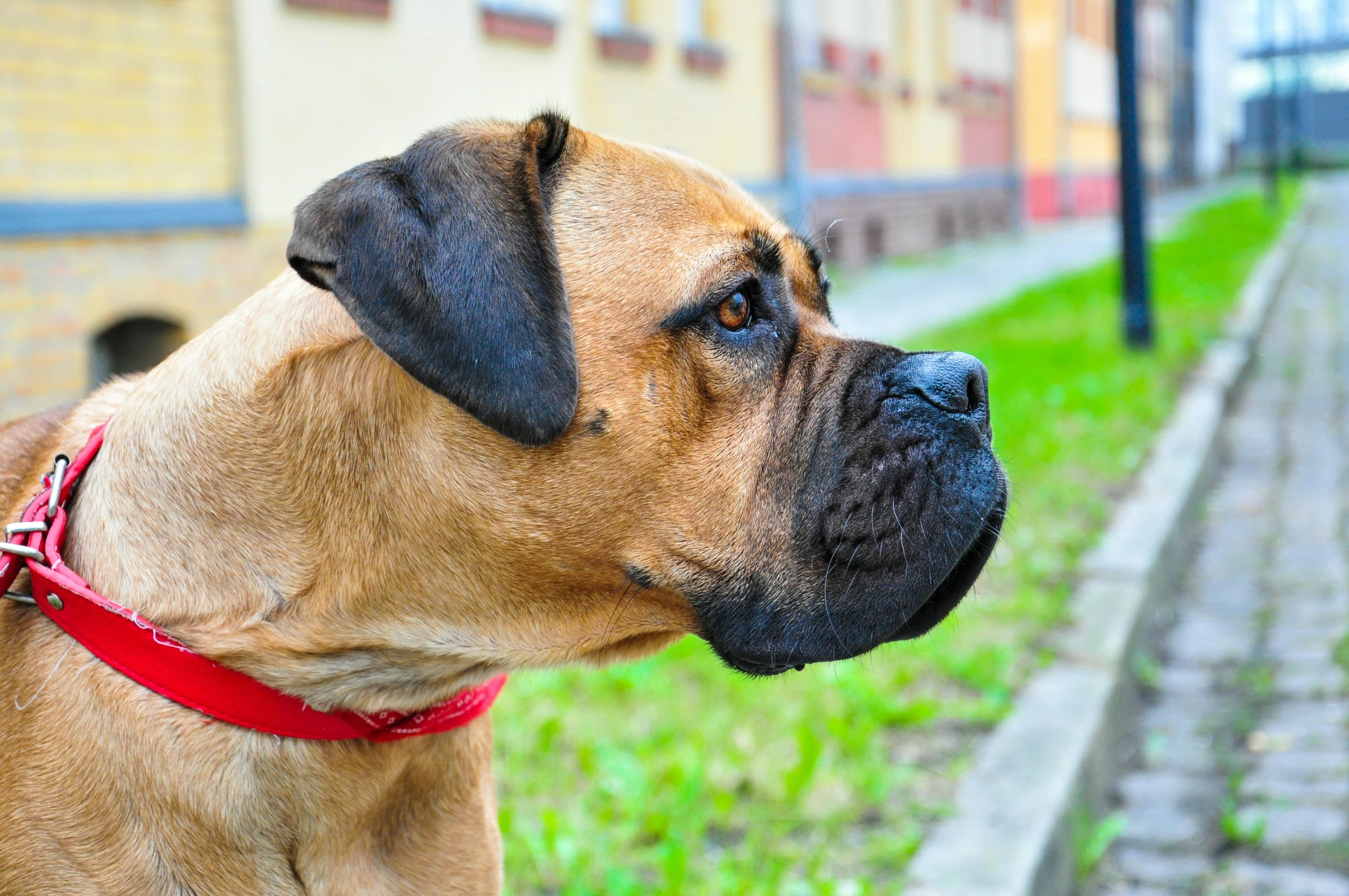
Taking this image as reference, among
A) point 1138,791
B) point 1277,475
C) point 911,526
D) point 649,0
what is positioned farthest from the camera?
point 649,0

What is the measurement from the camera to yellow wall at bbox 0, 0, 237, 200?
646 cm

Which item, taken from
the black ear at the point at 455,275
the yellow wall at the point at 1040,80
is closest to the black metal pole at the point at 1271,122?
Answer: the yellow wall at the point at 1040,80

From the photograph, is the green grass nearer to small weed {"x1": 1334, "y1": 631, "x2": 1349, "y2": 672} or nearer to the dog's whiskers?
small weed {"x1": 1334, "y1": 631, "x2": 1349, "y2": 672}

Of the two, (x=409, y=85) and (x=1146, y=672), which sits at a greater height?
(x=409, y=85)

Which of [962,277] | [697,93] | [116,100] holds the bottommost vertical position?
[962,277]

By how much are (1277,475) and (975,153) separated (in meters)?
17.4

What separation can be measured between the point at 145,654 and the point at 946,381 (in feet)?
4.68

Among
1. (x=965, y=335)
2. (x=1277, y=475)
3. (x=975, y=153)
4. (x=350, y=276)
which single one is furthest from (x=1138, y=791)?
(x=975, y=153)

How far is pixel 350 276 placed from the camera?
6.27 feet

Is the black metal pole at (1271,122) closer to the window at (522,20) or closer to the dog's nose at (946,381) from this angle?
the window at (522,20)

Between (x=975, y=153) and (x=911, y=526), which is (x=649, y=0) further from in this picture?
(x=975, y=153)

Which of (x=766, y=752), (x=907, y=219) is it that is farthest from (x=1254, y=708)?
(x=907, y=219)

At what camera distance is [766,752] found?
3721mm

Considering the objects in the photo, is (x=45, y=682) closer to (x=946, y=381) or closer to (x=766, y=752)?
(x=946, y=381)
